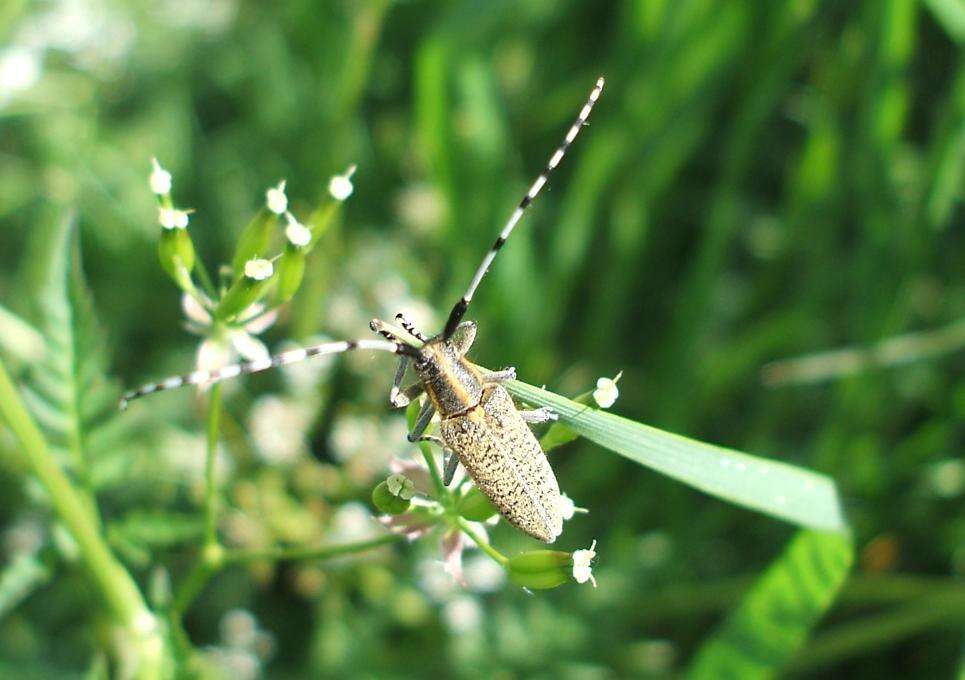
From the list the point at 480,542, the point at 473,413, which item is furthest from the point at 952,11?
the point at 480,542

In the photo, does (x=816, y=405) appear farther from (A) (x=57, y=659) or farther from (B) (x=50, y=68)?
(B) (x=50, y=68)

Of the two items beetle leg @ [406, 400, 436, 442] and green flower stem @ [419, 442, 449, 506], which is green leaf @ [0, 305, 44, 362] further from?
green flower stem @ [419, 442, 449, 506]

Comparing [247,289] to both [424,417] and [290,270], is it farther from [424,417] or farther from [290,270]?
[424,417]

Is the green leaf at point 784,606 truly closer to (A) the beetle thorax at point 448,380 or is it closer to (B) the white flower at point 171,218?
(A) the beetle thorax at point 448,380

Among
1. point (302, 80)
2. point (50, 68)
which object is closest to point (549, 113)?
point (302, 80)

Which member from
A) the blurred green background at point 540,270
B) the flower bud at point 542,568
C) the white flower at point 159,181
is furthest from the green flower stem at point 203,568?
the blurred green background at point 540,270

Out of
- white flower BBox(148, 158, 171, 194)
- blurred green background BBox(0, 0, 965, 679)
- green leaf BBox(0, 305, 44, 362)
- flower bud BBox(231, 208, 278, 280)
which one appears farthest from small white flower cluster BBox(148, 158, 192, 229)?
blurred green background BBox(0, 0, 965, 679)

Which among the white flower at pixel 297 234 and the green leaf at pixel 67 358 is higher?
the green leaf at pixel 67 358
